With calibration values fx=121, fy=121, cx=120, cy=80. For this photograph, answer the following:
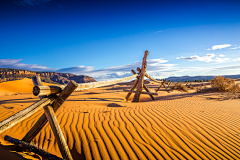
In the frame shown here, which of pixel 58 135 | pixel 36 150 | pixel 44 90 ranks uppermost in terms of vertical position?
pixel 44 90

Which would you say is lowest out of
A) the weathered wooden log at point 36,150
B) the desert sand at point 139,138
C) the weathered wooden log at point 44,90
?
the desert sand at point 139,138

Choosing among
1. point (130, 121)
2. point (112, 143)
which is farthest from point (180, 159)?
point (130, 121)

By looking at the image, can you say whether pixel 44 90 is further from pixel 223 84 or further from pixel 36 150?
pixel 223 84

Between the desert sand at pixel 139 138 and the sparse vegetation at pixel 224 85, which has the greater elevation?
the sparse vegetation at pixel 224 85

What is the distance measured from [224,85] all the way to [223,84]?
16 cm

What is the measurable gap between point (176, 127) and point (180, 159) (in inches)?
46.4

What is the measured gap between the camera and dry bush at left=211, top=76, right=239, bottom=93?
443 inches

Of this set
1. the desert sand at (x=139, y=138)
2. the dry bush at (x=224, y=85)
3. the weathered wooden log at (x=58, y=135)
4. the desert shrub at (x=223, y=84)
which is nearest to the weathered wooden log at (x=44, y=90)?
the weathered wooden log at (x=58, y=135)

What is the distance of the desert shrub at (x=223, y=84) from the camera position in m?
11.6

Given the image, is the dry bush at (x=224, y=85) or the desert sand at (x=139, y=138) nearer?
the desert sand at (x=139, y=138)

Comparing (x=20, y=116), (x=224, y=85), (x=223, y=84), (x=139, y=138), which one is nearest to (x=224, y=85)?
(x=224, y=85)

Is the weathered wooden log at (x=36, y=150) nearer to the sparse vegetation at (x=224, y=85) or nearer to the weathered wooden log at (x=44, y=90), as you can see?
the weathered wooden log at (x=44, y=90)

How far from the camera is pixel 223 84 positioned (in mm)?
11922

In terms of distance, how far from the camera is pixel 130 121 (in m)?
3.71
